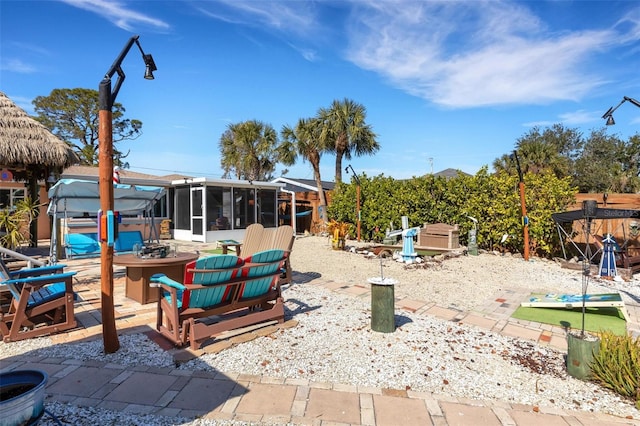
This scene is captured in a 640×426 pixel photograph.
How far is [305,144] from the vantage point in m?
18.4

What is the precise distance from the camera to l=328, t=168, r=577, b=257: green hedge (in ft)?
29.9

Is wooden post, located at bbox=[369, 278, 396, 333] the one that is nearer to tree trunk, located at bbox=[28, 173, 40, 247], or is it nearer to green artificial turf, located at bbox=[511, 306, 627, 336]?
green artificial turf, located at bbox=[511, 306, 627, 336]

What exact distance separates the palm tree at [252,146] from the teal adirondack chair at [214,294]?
17601 millimetres

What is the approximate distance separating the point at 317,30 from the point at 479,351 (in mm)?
9131

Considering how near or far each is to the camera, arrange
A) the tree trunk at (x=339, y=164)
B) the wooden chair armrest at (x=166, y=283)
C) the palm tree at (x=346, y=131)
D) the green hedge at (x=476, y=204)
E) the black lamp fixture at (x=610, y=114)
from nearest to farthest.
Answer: the wooden chair armrest at (x=166, y=283) → the black lamp fixture at (x=610, y=114) → the green hedge at (x=476, y=204) → the palm tree at (x=346, y=131) → the tree trunk at (x=339, y=164)

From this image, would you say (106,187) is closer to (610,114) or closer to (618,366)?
(618,366)

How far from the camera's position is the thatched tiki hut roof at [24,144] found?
8105mm

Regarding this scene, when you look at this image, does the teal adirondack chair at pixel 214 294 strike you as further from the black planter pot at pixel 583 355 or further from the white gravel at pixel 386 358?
the black planter pot at pixel 583 355

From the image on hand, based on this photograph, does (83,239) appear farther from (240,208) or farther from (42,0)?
(240,208)

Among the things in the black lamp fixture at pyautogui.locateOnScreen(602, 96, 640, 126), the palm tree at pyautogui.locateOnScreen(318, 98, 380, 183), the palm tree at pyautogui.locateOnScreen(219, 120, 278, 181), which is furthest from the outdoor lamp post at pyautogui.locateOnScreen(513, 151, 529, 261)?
the palm tree at pyautogui.locateOnScreen(219, 120, 278, 181)

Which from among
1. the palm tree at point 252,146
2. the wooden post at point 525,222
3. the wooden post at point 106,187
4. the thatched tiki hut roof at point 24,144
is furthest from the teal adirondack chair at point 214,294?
the palm tree at point 252,146

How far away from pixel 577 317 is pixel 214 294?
193 inches

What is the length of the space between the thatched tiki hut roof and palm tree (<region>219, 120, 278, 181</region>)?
1241 cm

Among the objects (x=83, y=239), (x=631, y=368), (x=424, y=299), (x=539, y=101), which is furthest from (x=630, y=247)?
(x=83, y=239)
